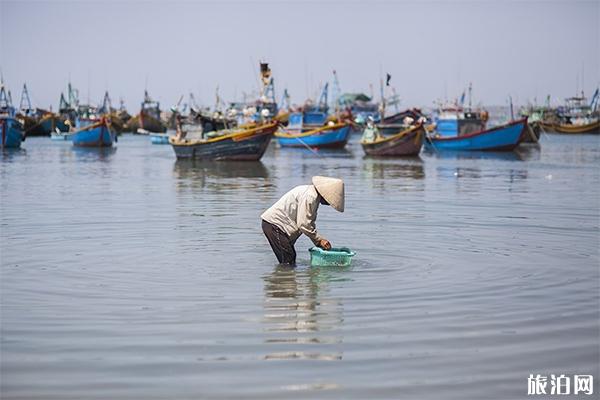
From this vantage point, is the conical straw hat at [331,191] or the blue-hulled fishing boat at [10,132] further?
the blue-hulled fishing boat at [10,132]

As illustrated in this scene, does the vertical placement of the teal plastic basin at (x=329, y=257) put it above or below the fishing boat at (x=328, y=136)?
above

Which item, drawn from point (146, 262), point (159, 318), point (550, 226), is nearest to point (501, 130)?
point (550, 226)

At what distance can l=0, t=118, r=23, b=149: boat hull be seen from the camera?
47.6 m

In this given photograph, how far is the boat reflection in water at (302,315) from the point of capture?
22.6ft

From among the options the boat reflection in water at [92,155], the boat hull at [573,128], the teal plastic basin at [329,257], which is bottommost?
the boat hull at [573,128]

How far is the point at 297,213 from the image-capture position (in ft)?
31.4

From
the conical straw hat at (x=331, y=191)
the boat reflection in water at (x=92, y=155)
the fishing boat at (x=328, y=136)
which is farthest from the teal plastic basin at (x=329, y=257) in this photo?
the fishing boat at (x=328, y=136)

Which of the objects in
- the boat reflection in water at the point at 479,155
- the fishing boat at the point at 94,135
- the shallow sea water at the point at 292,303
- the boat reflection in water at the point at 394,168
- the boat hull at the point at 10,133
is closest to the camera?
the shallow sea water at the point at 292,303

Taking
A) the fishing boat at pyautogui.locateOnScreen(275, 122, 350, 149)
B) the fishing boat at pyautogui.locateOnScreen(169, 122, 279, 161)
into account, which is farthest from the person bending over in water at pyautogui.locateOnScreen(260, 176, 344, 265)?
the fishing boat at pyautogui.locateOnScreen(275, 122, 350, 149)

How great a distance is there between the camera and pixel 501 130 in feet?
153

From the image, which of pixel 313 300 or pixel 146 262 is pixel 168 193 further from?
pixel 313 300

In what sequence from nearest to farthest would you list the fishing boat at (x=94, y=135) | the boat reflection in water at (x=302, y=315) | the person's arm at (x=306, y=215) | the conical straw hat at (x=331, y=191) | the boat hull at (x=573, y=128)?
the boat reflection in water at (x=302, y=315) → the conical straw hat at (x=331, y=191) → the person's arm at (x=306, y=215) → the fishing boat at (x=94, y=135) → the boat hull at (x=573, y=128)

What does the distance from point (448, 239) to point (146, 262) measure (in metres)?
4.42

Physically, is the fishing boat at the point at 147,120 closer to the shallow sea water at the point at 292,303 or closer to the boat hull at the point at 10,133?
the boat hull at the point at 10,133
